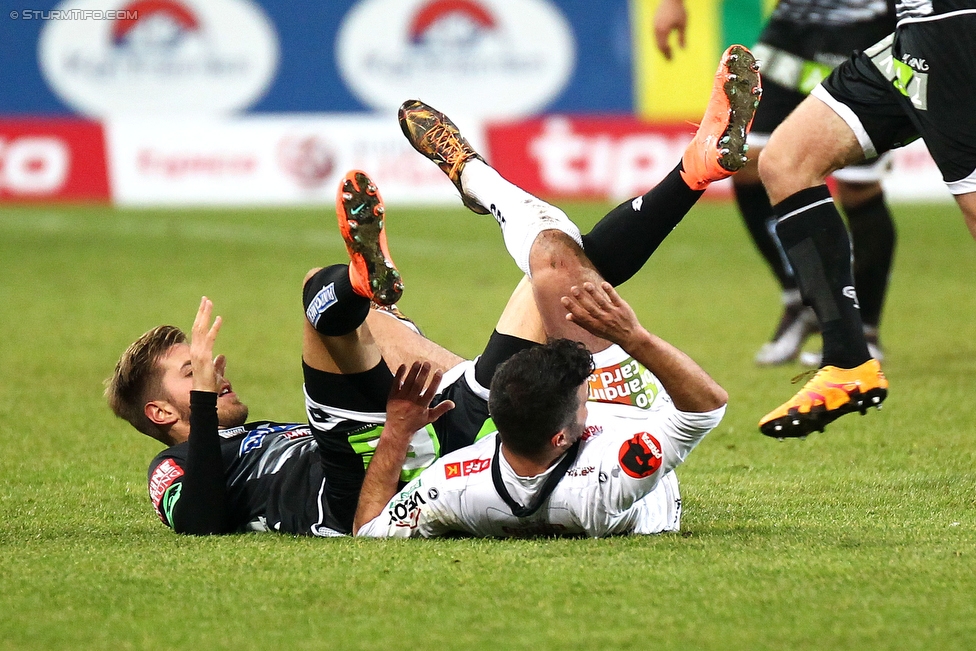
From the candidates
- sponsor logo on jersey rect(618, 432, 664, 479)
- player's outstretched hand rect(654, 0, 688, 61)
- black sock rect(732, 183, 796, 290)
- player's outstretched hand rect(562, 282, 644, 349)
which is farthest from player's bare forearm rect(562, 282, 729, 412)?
→ black sock rect(732, 183, 796, 290)

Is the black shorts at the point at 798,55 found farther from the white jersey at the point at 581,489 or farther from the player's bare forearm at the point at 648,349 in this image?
the player's bare forearm at the point at 648,349

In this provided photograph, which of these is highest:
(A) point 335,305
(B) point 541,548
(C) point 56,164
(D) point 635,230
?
(D) point 635,230

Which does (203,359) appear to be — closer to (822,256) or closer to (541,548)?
(541,548)

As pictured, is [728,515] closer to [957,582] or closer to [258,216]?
[957,582]

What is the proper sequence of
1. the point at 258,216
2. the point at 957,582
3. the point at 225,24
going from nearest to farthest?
the point at 957,582 → the point at 258,216 → the point at 225,24

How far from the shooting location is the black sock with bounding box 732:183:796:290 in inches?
277

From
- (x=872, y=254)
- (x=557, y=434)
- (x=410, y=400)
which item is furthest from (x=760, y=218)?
(x=557, y=434)

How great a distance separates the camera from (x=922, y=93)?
13.1 ft

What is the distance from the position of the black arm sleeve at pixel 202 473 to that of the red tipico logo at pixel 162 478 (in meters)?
0.12

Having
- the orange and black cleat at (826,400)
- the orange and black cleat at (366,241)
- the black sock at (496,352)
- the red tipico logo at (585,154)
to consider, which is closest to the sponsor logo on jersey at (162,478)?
the orange and black cleat at (366,241)

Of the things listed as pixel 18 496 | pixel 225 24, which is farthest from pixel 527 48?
pixel 18 496

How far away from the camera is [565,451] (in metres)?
3.37

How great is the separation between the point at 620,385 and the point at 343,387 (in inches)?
31.6

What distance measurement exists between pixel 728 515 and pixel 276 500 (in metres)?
1.25
